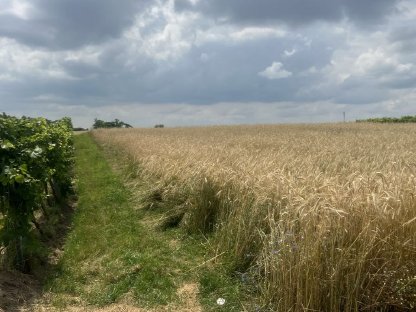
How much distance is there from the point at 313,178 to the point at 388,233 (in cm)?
225

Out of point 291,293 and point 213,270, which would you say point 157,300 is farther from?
point 291,293

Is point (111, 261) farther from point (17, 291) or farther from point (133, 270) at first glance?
point (17, 291)

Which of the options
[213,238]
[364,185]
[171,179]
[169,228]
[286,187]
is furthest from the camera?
[171,179]

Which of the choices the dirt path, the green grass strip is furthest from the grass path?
the dirt path

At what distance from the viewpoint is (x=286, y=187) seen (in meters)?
6.33

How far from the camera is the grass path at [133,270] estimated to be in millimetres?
5824

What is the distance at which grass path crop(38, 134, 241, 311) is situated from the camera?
5.82 m

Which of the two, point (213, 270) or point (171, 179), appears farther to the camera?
point (171, 179)

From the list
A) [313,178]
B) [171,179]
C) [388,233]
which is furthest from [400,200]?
[171,179]

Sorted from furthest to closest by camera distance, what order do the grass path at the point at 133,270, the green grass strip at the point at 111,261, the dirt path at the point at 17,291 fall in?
the green grass strip at the point at 111,261 → the grass path at the point at 133,270 → the dirt path at the point at 17,291

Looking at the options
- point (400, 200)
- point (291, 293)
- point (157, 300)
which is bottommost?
point (157, 300)

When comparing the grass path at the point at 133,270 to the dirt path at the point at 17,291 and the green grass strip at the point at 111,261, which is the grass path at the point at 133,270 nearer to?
the green grass strip at the point at 111,261

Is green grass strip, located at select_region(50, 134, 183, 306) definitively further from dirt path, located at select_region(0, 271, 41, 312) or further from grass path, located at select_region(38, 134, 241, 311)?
dirt path, located at select_region(0, 271, 41, 312)

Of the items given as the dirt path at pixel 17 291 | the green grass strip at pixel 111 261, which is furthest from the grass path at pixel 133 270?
the dirt path at pixel 17 291
